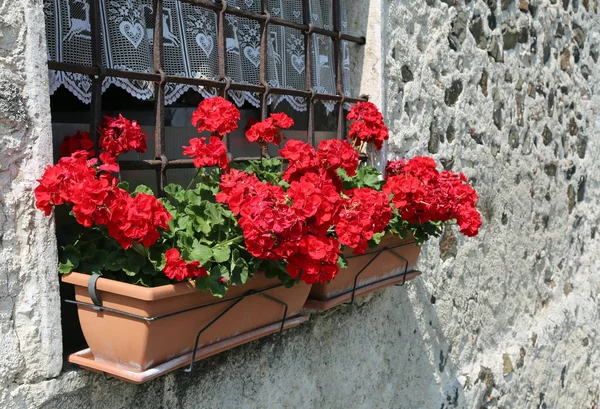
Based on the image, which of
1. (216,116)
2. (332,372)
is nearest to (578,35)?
(332,372)

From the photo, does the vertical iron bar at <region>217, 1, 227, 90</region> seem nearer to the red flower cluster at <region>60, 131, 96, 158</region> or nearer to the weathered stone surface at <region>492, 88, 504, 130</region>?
the red flower cluster at <region>60, 131, 96, 158</region>

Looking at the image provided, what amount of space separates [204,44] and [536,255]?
2.84 m

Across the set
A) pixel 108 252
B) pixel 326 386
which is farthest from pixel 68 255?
pixel 326 386

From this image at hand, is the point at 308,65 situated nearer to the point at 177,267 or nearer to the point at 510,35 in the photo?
the point at 177,267

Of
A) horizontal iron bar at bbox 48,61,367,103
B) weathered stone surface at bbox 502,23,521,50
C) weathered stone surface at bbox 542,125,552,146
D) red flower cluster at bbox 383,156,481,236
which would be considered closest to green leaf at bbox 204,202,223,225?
horizontal iron bar at bbox 48,61,367,103

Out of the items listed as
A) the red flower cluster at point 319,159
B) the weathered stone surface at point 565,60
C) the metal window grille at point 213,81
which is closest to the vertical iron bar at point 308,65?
the metal window grille at point 213,81

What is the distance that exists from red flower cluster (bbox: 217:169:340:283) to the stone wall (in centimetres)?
45

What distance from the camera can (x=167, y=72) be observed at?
201 centimetres

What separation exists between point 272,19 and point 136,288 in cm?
121

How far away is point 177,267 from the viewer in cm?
151

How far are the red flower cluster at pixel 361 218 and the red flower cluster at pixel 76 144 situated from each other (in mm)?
652

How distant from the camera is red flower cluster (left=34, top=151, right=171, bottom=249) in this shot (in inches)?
55.7

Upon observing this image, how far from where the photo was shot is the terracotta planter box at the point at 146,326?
1.52 metres

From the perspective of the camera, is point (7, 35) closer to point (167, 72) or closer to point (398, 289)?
point (167, 72)
